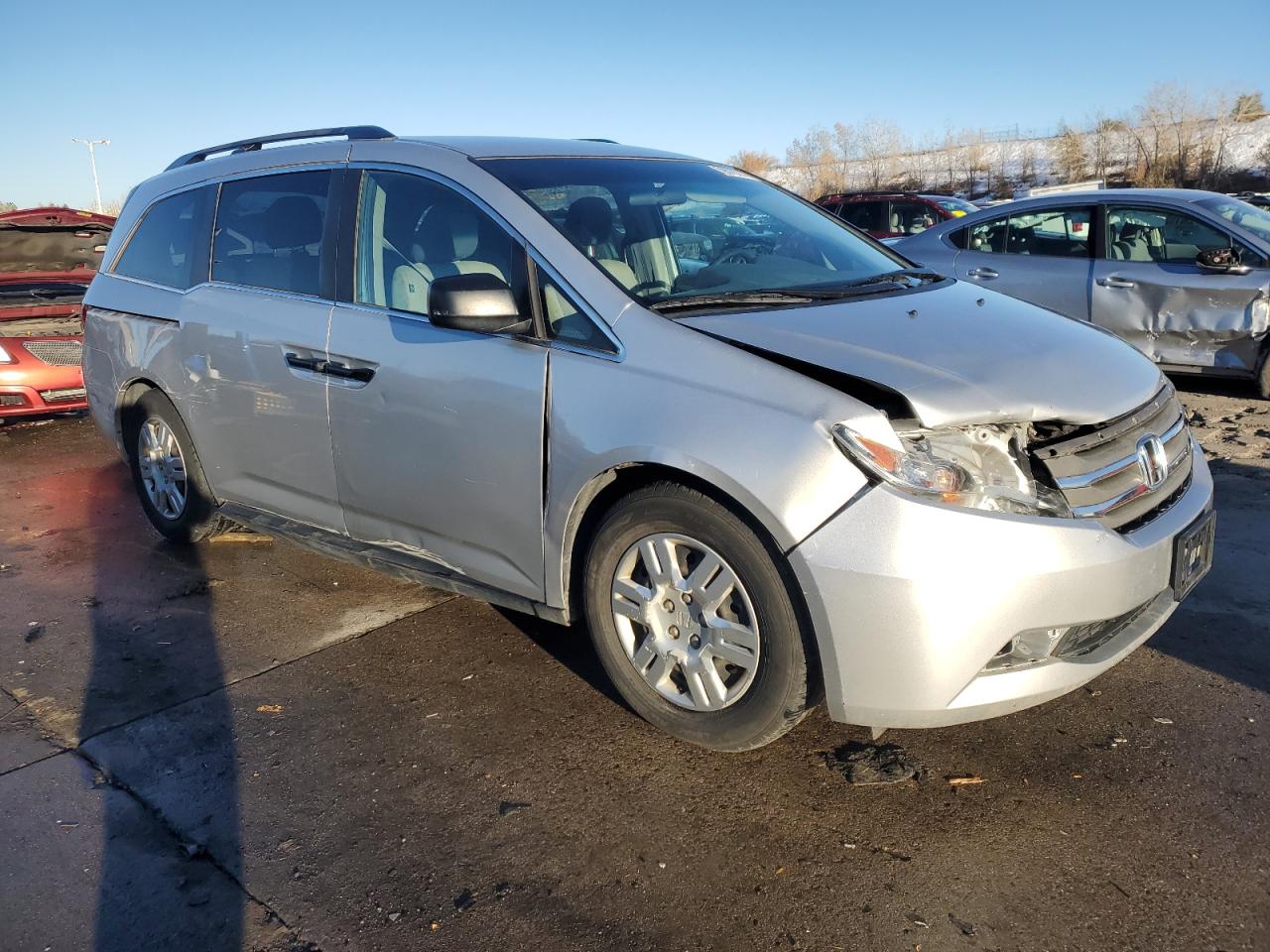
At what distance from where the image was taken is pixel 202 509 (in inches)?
192

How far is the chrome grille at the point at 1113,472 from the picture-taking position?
2732 mm

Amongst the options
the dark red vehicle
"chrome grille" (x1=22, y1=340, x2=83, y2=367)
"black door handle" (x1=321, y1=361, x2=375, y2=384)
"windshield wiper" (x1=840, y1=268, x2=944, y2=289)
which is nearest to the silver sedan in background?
"windshield wiper" (x1=840, y1=268, x2=944, y2=289)

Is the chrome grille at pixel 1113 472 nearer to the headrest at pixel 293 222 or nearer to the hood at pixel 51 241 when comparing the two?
the headrest at pixel 293 222

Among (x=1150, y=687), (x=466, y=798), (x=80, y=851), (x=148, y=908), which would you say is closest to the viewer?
(x=148, y=908)

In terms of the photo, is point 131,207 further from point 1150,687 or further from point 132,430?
point 1150,687

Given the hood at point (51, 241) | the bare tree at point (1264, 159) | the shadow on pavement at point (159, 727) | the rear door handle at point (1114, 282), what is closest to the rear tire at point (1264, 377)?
the rear door handle at point (1114, 282)

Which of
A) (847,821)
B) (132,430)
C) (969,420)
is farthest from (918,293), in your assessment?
(132,430)

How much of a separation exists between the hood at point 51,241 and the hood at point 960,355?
7697mm

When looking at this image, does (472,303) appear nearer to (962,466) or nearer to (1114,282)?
(962,466)

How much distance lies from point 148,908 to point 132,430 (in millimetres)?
3252

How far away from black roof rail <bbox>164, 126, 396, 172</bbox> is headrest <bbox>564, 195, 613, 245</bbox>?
912 mm

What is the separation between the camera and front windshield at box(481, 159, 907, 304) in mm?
3396

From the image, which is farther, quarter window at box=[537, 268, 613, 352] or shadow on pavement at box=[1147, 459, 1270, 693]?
shadow on pavement at box=[1147, 459, 1270, 693]

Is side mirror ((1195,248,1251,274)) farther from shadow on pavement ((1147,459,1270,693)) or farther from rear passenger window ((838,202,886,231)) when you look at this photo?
rear passenger window ((838,202,886,231))
